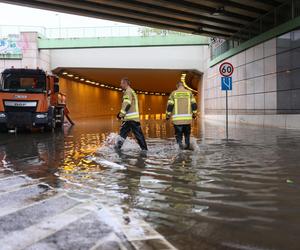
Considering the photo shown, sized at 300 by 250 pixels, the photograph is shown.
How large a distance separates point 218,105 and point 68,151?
26373 mm

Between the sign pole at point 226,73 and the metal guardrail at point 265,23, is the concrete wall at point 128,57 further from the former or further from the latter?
the sign pole at point 226,73

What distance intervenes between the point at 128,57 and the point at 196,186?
1396 inches

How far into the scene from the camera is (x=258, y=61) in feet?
90.0

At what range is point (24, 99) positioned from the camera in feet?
67.9

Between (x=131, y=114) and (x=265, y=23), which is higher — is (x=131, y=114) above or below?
below

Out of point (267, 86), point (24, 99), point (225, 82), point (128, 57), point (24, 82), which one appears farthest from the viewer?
point (128, 57)

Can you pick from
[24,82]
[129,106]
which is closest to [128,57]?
[24,82]

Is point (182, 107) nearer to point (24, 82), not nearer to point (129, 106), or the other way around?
point (129, 106)

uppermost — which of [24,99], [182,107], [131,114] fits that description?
[24,99]

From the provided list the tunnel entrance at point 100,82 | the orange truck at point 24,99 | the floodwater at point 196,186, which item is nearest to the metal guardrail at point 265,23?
the tunnel entrance at point 100,82

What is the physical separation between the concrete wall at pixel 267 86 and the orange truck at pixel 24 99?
1128 centimetres

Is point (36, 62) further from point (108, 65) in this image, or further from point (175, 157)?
point (175, 157)

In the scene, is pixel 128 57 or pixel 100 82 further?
pixel 100 82

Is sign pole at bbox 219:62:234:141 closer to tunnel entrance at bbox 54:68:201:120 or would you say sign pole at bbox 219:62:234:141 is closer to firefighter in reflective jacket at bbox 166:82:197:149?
firefighter in reflective jacket at bbox 166:82:197:149
